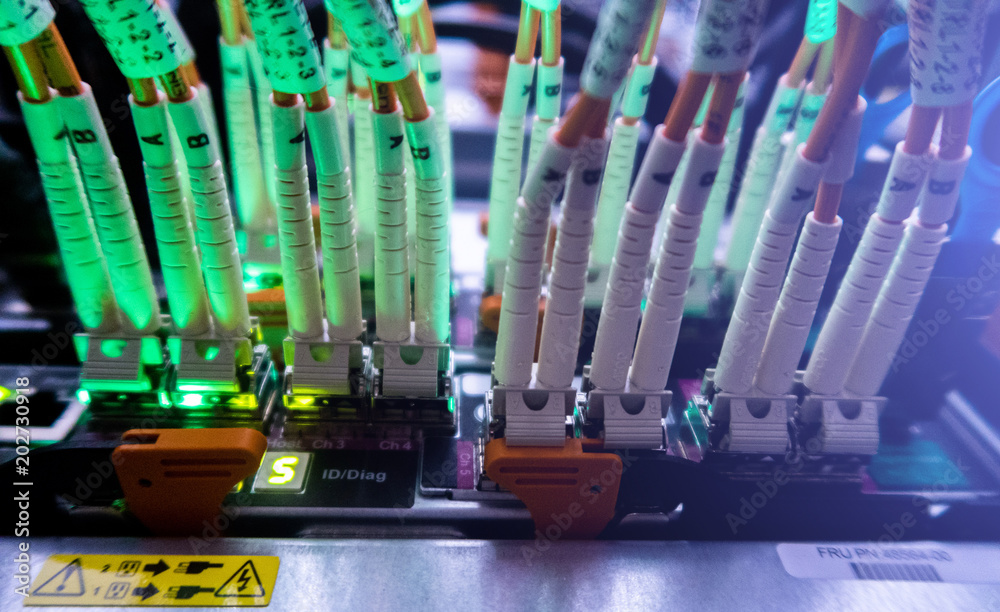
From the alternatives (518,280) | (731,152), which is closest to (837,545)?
(518,280)

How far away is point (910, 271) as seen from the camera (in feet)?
3.71

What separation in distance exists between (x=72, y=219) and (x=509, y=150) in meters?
0.85

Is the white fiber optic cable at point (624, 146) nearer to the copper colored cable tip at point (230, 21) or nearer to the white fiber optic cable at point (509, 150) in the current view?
the white fiber optic cable at point (509, 150)

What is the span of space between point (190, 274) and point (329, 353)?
29 cm

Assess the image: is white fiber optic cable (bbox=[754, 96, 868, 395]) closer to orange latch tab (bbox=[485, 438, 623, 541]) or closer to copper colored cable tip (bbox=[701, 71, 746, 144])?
copper colored cable tip (bbox=[701, 71, 746, 144])

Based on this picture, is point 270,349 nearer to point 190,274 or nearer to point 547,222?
point 190,274

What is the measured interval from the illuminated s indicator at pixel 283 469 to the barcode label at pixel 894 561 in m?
0.91

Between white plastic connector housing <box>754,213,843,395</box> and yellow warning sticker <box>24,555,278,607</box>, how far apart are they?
94cm

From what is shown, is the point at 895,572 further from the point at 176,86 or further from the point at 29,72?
the point at 29,72

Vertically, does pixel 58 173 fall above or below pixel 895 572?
above

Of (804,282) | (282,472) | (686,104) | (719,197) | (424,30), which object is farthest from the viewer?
(719,197)

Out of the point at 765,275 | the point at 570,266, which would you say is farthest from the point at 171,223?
the point at 765,275

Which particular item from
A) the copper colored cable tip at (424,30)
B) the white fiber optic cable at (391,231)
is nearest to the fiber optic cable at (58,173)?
the white fiber optic cable at (391,231)

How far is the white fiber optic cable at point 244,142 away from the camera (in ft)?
5.04
